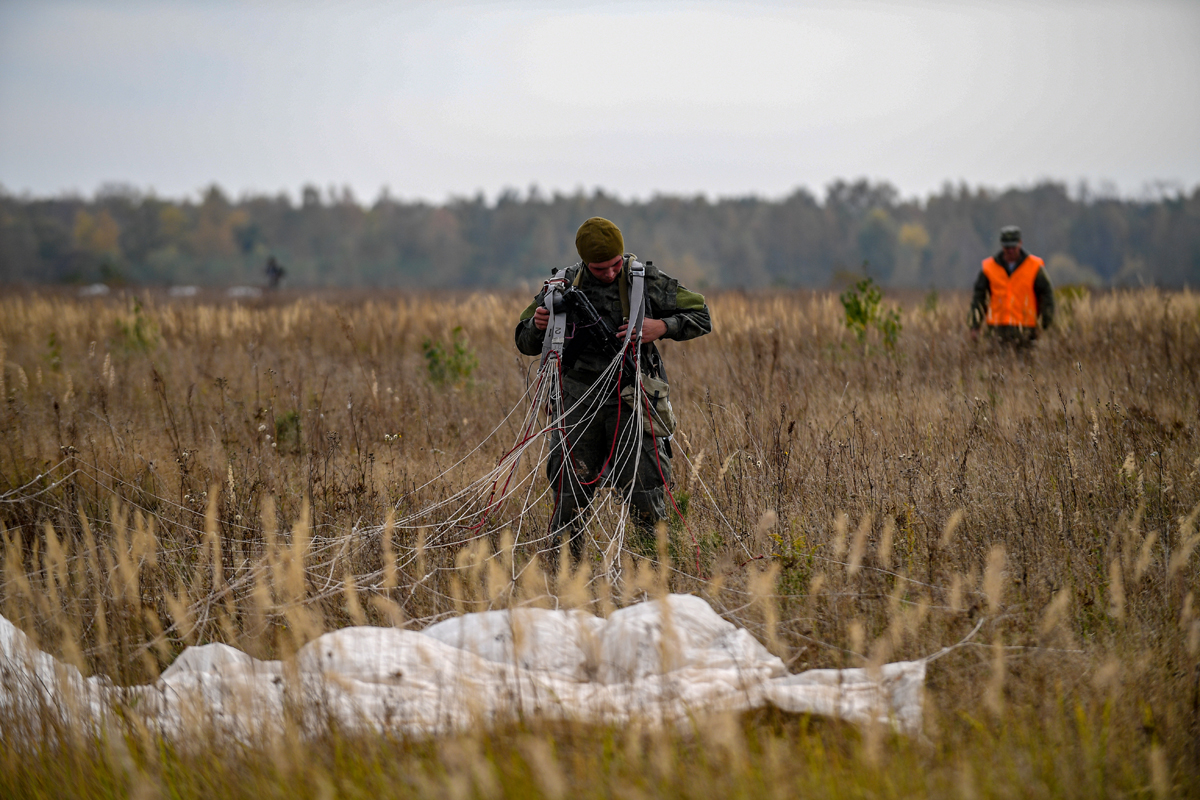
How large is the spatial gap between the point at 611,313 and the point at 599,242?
38 cm

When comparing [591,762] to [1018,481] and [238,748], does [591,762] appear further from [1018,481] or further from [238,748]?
[1018,481]

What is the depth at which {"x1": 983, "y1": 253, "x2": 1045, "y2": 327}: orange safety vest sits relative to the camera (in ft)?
25.7

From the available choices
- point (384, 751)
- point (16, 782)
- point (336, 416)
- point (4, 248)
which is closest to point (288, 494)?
point (336, 416)

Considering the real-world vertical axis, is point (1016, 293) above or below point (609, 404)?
above

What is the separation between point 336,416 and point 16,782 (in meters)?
5.06

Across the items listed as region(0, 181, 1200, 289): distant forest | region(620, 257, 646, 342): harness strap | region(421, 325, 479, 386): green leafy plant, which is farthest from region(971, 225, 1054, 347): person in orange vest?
region(0, 181, 1200, 289): distant forest

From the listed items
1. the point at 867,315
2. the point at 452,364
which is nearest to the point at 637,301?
the point at 452,364

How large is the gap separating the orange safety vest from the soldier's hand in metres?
5.25

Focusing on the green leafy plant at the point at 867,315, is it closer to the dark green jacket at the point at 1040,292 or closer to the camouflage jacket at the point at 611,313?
the dark green jacket at the point at 1040,292

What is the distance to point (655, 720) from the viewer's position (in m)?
2.37

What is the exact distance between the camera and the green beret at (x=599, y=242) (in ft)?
12.9

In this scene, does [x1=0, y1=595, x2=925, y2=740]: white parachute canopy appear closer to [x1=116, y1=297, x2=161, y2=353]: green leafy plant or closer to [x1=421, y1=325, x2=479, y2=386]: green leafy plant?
[x1=421, y1=325, x2=479, y2=386]: green leafy plant

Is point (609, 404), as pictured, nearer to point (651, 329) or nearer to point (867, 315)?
point (651, 329)

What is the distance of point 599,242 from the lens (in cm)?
393
